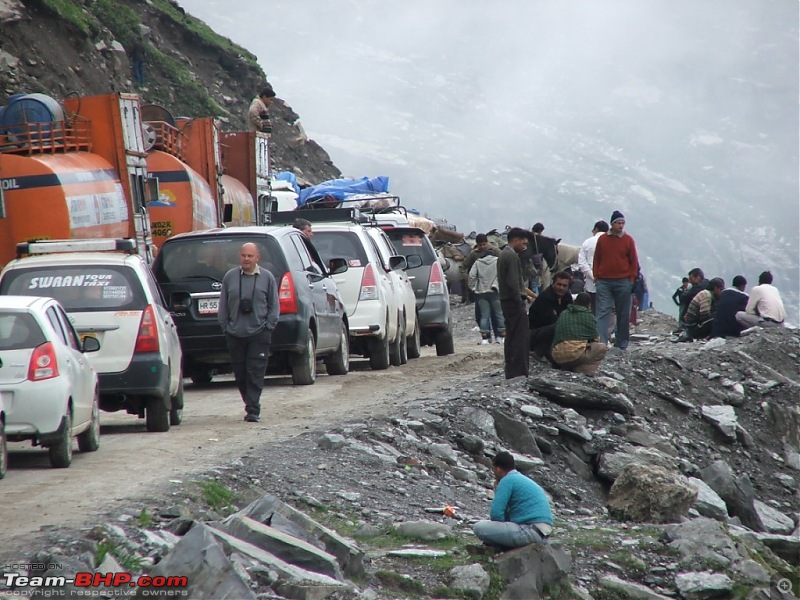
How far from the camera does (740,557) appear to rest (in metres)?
9.05

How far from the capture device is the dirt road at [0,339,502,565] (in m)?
7.66

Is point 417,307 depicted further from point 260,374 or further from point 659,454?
point 260,374

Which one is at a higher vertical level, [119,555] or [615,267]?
[615,267]

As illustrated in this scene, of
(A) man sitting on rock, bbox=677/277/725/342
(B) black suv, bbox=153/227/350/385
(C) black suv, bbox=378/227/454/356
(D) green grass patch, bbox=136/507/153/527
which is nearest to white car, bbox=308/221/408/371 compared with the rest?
(C) black suv, bbox=378/227/454/356

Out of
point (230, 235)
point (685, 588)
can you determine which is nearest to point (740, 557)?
point (685, 588)

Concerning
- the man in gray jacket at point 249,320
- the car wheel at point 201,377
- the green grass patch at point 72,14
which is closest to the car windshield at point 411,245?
the car wheel at point 201,377

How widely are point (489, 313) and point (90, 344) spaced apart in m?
13.1

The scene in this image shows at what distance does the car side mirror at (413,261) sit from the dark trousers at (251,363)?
348 inches

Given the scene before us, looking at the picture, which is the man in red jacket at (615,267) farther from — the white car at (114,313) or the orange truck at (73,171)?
the white car at (114,313)

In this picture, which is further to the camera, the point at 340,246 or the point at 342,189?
the point at 342,189

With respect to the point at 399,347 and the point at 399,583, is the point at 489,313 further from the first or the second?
the point at 399,583

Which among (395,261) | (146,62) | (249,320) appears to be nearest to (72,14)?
(146,62)

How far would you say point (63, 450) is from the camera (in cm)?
946

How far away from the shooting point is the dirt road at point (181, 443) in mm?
7656
